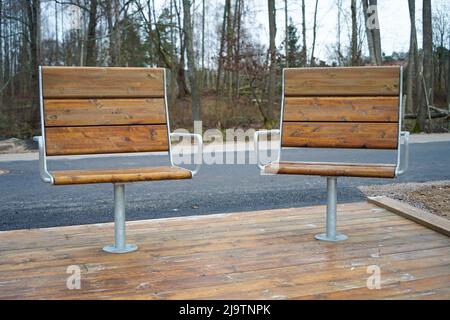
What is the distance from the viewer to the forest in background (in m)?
16.9

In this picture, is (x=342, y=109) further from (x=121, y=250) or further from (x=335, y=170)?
(x=121, y=250)

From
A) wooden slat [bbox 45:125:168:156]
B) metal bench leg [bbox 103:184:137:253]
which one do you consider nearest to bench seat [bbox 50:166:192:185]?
metal bench leg [bbox 103:184:137:253]

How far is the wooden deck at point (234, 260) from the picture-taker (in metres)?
2.39

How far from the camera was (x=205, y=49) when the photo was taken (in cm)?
2934

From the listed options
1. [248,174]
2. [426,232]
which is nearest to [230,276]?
[426,232]

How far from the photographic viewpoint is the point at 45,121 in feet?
10.3

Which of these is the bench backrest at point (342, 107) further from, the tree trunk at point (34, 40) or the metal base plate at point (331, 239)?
the tree trunk at point (34, 40)

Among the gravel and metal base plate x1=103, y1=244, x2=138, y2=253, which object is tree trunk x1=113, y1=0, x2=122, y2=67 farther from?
metal base plate x1=103, y1=244, x2=138, y2=253

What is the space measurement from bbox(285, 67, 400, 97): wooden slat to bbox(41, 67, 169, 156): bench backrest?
96cm

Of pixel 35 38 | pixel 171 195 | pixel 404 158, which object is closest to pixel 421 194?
pixel 404 158

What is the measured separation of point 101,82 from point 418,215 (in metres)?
2.37

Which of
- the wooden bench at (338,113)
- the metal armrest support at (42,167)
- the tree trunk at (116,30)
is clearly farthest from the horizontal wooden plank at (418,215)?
the tree trunk at (116,30)

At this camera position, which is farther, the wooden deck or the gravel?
the gravel
